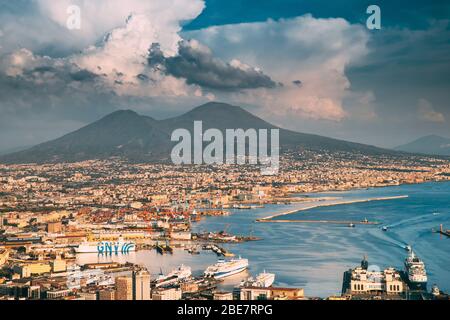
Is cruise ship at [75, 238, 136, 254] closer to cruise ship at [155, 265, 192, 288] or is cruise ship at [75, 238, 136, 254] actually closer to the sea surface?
the sea surface

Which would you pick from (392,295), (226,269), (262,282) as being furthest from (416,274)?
(226,269)

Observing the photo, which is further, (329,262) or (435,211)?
(435,211)

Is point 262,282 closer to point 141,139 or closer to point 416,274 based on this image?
point 416,274

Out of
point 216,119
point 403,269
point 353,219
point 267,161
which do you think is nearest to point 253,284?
point 403,269

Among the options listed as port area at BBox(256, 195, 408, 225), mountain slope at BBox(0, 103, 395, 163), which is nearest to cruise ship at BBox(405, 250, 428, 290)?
port area at BBox(256, 195, 408, 225)

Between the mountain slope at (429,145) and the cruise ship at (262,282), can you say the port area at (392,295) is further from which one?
the mountain slope at (429,145)

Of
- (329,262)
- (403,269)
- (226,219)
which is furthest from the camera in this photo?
(226,219)

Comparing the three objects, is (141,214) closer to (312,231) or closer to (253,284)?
(312,231)
